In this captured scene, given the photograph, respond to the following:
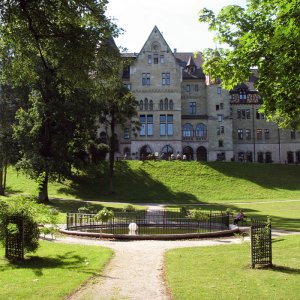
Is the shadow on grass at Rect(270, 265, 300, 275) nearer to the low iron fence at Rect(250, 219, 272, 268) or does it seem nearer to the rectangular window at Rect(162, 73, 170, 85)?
the low iron fence at Rect(250, 219, 272, 268)

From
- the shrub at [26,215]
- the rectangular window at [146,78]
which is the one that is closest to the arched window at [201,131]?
the rectangular window at [146,78]

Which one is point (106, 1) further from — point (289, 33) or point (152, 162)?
point (152, 162)

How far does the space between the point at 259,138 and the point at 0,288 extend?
2815 inches

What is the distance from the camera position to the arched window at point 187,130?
72375mm

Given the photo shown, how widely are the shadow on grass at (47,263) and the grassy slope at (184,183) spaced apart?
31825mm

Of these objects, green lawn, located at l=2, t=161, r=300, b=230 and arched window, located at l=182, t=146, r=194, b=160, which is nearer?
green lawn, located at l=2, t=161, r=300, b=230

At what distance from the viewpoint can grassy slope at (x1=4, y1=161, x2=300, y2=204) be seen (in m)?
48.4

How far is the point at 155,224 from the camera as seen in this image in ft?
82.0

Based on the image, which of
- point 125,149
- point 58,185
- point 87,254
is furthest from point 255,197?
point 87,254

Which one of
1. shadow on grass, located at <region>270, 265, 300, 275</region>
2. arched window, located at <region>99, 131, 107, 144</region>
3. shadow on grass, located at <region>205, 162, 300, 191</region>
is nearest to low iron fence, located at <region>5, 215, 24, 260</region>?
shadow on grass, located at <region>270, 265, 300, 275</region>

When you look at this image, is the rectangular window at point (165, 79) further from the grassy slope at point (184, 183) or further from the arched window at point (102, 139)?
the grassy slope at point (184, 183)

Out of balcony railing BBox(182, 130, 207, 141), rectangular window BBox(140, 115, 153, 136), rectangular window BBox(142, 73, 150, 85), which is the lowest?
balcony railing BBox(182, 130, 207, 141)

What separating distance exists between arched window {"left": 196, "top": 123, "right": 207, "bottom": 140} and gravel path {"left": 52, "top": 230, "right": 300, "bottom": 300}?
172ft

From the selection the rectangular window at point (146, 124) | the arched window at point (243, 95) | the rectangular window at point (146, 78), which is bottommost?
the rectangular window at point (146, 124)
